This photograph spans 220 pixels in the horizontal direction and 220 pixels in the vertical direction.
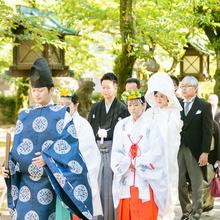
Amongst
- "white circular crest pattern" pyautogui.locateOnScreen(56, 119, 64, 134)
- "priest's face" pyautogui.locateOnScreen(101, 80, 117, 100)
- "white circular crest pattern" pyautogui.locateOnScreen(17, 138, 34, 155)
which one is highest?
"priest's face" pyautogui.locateOnScreen(101, 80, 117, 100)

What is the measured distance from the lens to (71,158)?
5.55 m

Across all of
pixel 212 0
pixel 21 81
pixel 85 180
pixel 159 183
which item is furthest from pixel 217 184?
pixel 21 81

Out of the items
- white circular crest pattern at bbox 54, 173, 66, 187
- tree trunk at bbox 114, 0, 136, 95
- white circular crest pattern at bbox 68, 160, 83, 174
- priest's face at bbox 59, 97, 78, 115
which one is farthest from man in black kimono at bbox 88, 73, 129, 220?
white circular crest pattern at bbox 54, 173, 66, 187

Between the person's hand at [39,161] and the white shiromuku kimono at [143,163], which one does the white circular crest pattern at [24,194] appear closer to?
the person's hand at [39,161]

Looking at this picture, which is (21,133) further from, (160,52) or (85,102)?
(160,52)

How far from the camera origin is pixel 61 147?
555 centimetres

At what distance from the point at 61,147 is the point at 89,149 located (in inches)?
92.0

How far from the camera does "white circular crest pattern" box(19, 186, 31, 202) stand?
5.65 metres

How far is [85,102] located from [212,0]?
3275 millimetres

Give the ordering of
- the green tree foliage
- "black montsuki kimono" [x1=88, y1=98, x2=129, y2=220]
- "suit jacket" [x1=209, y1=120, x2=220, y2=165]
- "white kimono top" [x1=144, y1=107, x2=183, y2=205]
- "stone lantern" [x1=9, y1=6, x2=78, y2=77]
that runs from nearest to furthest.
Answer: "black montsuki kimono" [x1=88, y1=98, x2=129, y2=220]
"white kimono top" [x1=144, y1=107, x2=183, y2=205]
"suit jacket" [x1=209, y1=120, x2=220, y2=165]
"stone lantern" [x1=9, y1=6, x2=78, y2=77]
the green tree foliage

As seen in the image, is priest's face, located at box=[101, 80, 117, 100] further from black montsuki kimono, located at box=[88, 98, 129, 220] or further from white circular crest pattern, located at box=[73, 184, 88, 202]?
white circular crest pattern, located at box=[73, 184, 88, 202]

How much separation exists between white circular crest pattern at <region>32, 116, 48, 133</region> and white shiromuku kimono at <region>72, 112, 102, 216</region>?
7.06ft

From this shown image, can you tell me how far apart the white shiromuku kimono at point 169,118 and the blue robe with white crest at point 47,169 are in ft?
10.3

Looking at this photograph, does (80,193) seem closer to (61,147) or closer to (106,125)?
(61,147)
